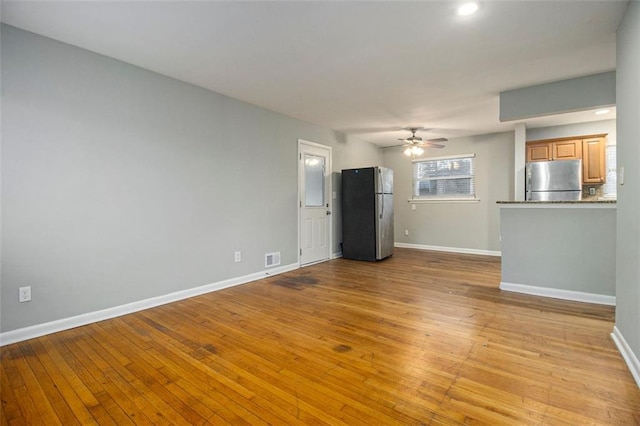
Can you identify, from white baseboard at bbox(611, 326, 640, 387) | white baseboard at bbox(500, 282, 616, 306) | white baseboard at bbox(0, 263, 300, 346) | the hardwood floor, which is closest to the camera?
the hardwood floor

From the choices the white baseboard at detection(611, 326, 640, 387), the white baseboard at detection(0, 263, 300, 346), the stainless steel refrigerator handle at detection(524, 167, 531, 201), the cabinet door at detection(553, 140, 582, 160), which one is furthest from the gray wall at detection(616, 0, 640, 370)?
the white baseboard at detection(0, 263, 300, 346)

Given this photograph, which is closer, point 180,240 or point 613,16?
point 613,16

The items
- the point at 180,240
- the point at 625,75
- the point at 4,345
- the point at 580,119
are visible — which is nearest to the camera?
the point at 625,75

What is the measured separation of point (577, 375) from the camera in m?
1.81

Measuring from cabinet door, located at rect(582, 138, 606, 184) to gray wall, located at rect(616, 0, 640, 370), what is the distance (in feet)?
11.0

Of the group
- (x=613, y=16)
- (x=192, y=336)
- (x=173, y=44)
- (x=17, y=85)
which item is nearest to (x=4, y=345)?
(x=192, y=336)

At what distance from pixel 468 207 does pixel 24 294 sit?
6.73m

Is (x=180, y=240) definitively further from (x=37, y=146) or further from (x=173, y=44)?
(x=173, y=44)

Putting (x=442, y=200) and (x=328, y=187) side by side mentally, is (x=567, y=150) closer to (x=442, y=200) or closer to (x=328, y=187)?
(x=442, y=200)

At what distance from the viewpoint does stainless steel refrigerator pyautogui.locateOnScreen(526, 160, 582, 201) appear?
472 centimetres

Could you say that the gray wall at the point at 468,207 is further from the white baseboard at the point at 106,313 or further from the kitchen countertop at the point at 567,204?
the white baseboard at the point at 106,313

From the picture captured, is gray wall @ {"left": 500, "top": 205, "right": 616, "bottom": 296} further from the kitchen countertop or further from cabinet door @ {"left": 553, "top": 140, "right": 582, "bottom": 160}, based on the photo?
cabinet door @ {"left": 553, "top": 140, "right": 582, "bottom": 160}

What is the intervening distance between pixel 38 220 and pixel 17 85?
106 cm

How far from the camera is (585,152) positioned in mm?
4879
